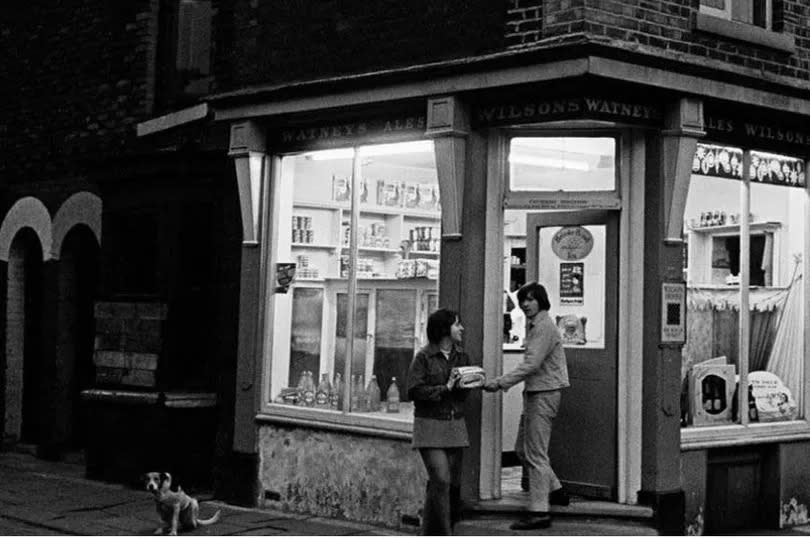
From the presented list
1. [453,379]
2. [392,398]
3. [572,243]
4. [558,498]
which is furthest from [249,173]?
[558,498]

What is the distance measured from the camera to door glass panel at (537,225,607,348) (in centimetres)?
997

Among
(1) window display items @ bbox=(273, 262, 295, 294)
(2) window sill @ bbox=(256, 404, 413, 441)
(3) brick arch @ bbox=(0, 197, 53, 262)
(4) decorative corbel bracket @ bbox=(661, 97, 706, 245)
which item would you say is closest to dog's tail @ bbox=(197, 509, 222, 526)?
(2) window sill @ bbox=(256, 404, 413, 441)

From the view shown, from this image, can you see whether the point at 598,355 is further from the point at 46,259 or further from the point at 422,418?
the point at 46,259

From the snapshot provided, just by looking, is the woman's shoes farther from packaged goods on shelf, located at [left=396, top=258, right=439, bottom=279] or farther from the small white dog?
the small white dog

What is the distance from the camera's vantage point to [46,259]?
14406 mm

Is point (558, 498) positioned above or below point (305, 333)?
below

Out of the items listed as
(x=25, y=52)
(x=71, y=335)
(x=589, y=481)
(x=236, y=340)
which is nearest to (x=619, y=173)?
(x=589, y=481)

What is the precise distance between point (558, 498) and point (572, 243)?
214 centimetres

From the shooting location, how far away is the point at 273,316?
11.2 m

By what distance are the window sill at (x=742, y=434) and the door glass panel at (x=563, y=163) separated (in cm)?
218

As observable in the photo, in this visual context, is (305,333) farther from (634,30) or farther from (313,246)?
(634,30)

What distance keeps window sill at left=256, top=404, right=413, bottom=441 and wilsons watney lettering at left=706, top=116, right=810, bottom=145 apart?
11.7 feet

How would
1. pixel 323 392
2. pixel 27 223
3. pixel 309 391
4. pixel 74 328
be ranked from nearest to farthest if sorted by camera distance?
pixel 323 392 < pixel 309 391 < pixel 74 328 < pixel 27 223

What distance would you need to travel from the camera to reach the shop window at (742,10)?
1015cm
